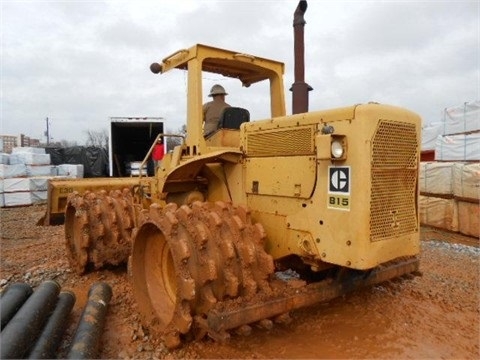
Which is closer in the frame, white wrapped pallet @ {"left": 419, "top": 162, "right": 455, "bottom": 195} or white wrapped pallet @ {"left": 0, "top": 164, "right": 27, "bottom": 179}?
white wrapped pallet @ {"left": 419, "top": 162, "right": 455, "bottom": 195}

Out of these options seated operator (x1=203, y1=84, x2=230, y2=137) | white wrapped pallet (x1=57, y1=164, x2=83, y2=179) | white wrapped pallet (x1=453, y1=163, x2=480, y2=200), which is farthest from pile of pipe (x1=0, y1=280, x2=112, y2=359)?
white wrapped pallet (x1=57, y1=164, x2=83, y2=179)

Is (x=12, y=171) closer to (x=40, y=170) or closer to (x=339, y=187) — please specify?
(x=40, y=170)

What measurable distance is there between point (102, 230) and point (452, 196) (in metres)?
8.72

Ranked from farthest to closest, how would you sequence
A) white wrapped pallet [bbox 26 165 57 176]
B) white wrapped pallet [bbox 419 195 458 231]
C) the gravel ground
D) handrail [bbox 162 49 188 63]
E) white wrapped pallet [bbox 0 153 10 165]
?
white wrapped pallet [bbox 26 165 57 176], white wrapped pallet [bbox 0 153 10 165], white wrapped pallet [bbox 419 195 458 231], handrail [bbox 162 49 188 63], the gravel ground

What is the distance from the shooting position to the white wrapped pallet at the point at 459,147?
421 inches

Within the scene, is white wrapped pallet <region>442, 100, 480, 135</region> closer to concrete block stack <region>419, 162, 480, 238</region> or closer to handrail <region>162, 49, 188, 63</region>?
concrete block stack <region>419, 162, 480, 238</region>

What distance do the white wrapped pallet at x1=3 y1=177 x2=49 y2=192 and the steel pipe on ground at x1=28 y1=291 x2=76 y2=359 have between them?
426 inches

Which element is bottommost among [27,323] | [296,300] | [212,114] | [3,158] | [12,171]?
[27,323]

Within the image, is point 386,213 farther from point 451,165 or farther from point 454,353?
point 451,165

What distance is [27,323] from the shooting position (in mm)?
3332

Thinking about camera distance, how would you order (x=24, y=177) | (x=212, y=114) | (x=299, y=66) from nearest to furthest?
(x=299, y=66)
(x=212, y=114)
(x=24, y=177)

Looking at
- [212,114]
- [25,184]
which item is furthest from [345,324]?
[25,184]

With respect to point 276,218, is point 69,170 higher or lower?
higher

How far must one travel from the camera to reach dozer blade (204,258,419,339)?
2994 mm
